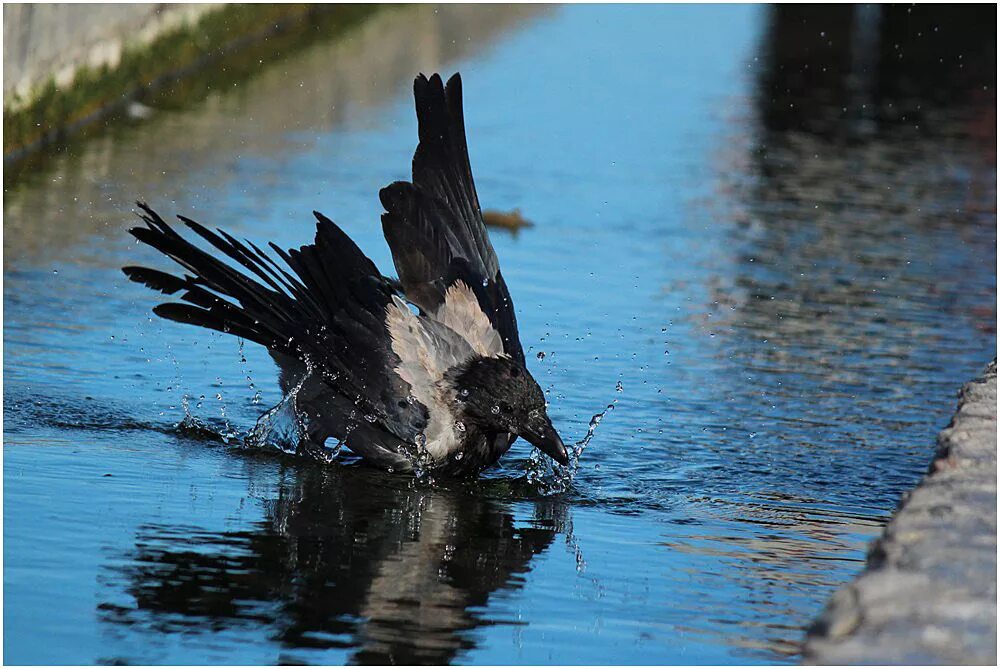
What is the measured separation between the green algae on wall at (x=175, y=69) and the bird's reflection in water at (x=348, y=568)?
6117 mm

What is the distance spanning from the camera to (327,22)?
19203 mm

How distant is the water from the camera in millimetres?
4703

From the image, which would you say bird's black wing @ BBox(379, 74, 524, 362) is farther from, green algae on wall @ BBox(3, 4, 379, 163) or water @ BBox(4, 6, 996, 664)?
green algae on wall @ BBox(3, 4, 379, 163)

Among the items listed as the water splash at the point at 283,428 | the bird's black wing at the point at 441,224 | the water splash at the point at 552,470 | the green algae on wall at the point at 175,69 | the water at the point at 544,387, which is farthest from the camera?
the green algae on wall at the point at 175,69

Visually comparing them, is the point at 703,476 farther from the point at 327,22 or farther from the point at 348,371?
the point at 327,22

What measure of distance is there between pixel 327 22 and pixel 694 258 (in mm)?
9552

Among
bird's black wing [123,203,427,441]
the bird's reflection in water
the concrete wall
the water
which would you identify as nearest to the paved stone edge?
the water

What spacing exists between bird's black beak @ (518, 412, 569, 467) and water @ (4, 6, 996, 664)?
6.0 inches

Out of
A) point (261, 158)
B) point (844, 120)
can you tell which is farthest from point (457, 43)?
point (261, 158)

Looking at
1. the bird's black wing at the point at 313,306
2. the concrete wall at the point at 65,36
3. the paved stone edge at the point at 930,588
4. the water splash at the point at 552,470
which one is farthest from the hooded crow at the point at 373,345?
the concrete wall at the point at 65,36

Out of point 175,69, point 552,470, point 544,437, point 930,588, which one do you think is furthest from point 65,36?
point 930,588

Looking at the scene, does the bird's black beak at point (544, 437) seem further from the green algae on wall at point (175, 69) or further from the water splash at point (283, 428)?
the green algae on wall at point (175, 69)

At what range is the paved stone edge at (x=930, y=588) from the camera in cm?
372

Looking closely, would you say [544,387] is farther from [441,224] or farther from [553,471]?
[553,471]
